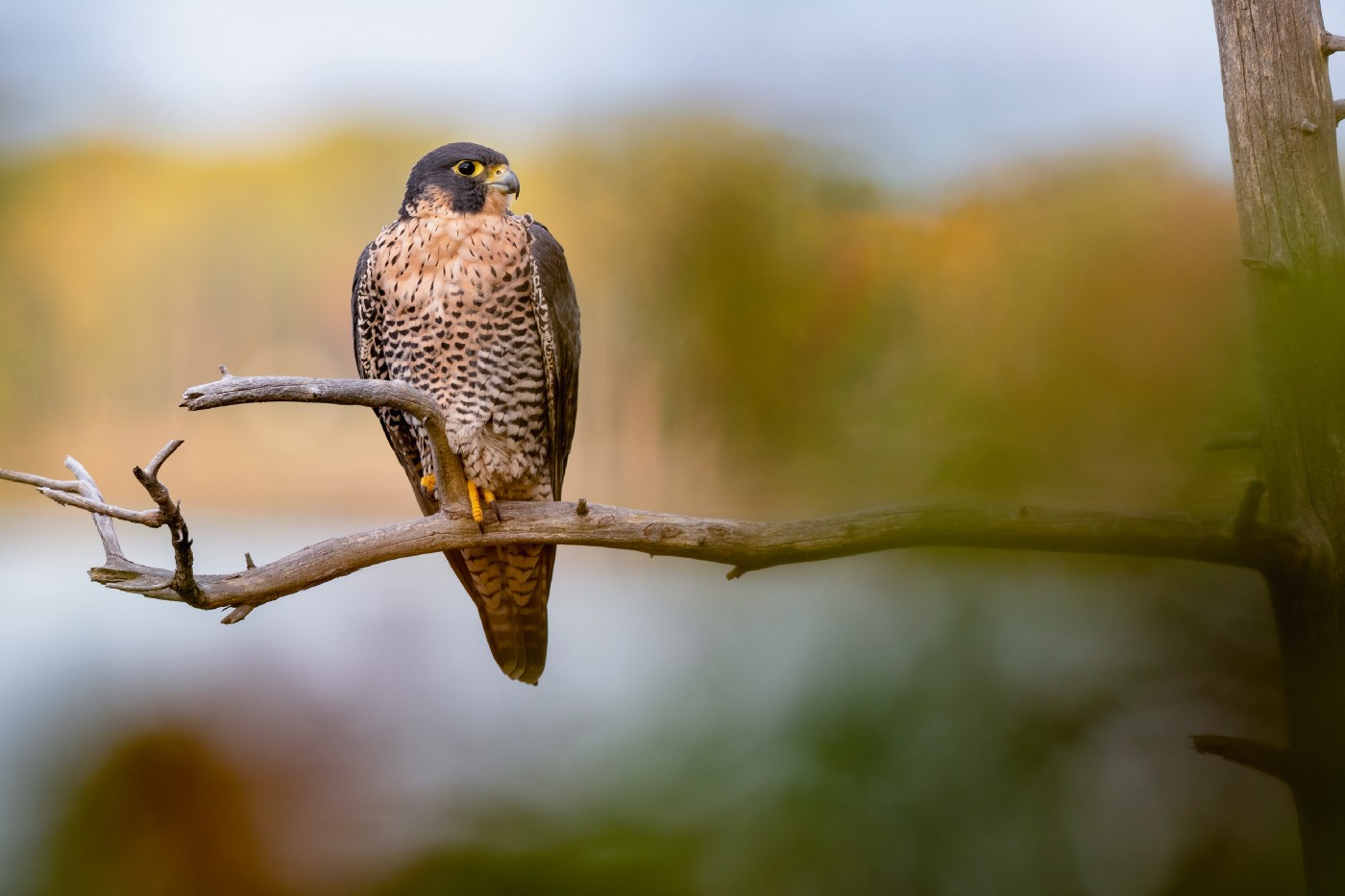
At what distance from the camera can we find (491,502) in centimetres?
277

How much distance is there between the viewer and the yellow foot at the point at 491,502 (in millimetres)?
2711

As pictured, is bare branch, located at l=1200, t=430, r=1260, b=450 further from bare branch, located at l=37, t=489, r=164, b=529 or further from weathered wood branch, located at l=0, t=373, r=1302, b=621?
bare branch, located at l=37, t=489, r=164, b=529

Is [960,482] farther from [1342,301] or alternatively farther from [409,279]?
[409,279]

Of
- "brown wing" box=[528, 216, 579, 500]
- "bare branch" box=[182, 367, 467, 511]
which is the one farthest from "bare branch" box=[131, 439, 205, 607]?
"brown wing" box=[528, 216, 579, 500]

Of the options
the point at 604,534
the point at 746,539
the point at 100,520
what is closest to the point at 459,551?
the point at 604,534

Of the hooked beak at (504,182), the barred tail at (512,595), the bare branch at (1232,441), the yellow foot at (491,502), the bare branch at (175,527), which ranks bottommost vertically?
the barred tail at (512,595)

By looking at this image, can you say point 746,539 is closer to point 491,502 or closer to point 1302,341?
point 491,502

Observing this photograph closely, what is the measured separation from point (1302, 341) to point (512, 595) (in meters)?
2.74

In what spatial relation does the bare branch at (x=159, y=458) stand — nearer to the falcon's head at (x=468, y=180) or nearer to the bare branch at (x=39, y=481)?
the bare branch at (x=39, y=481)

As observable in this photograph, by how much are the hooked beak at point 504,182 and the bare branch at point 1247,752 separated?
Answer: 2.48m

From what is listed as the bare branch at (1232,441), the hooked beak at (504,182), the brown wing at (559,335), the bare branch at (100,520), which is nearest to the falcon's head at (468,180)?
the hooked beak at (504,182)

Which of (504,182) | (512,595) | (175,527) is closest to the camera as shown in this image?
(175,527)

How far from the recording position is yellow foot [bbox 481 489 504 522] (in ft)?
8.89

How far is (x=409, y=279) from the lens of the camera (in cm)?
279
